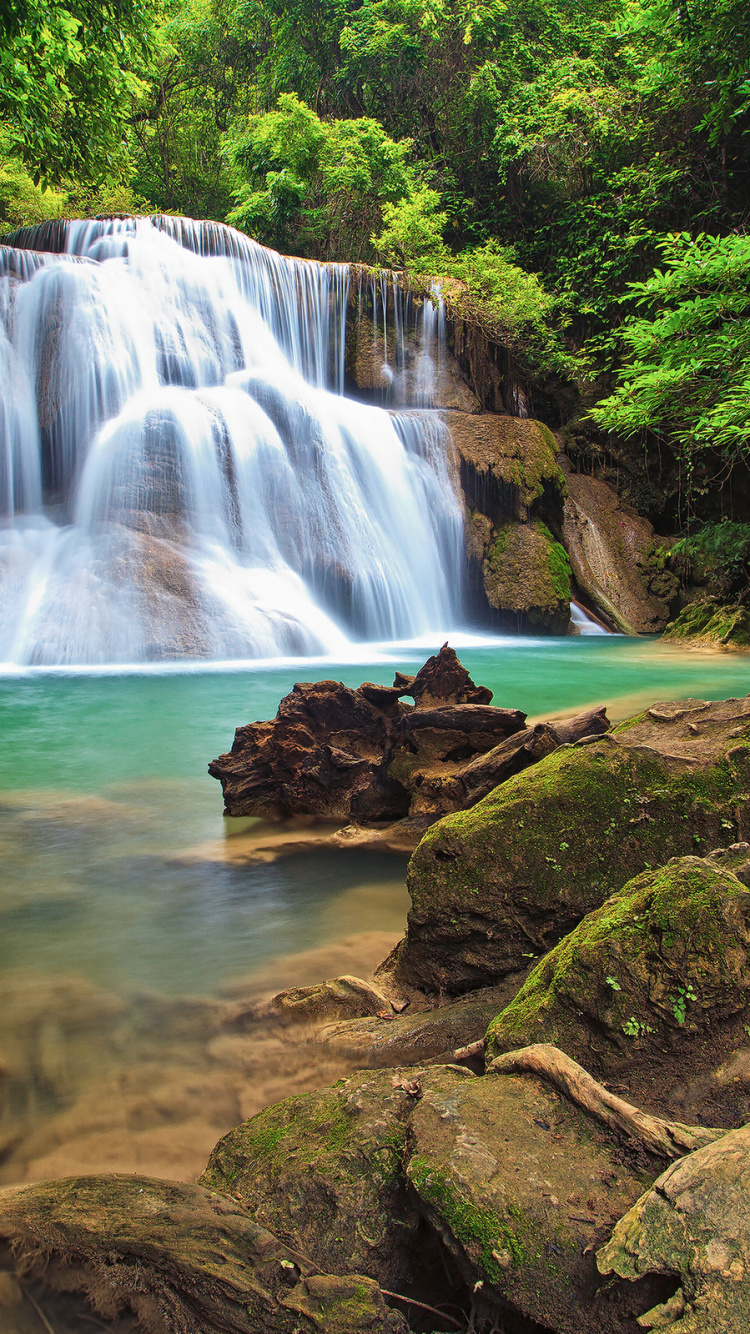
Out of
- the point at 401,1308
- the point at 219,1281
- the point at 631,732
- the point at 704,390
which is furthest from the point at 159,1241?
the point at 704,390

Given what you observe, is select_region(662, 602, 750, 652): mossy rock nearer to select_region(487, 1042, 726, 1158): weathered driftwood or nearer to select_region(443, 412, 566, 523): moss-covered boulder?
select_region(443, 412, 566, 523): moss-covered boulder

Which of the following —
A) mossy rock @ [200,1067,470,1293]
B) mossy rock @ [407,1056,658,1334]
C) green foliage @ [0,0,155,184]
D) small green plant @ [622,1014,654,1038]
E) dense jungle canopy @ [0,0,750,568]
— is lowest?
mossy rock @ [200,1067,470,1293]

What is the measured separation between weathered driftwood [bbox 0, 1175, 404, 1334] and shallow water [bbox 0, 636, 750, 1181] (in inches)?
14.8

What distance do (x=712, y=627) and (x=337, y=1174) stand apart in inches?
523

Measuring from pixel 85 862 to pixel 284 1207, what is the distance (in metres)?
2.54

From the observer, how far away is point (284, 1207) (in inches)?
57.3

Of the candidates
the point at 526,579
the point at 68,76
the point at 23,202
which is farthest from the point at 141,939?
the point at 23,202

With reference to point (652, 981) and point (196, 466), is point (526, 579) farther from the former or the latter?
point (652, 981)

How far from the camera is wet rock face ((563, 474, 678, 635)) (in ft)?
54.4

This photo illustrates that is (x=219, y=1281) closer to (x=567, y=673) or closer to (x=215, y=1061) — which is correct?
(x=215, y=1061)

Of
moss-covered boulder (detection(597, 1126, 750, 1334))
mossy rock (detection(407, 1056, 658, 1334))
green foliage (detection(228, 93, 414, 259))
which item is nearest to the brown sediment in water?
mossy rock (detection(407, 1056, 658, 1334))

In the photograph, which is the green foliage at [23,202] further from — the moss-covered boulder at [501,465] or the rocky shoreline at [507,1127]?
the rocky shoreline at [507,1127]

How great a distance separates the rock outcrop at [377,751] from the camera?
3.98 meters

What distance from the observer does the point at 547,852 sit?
7.94ft
